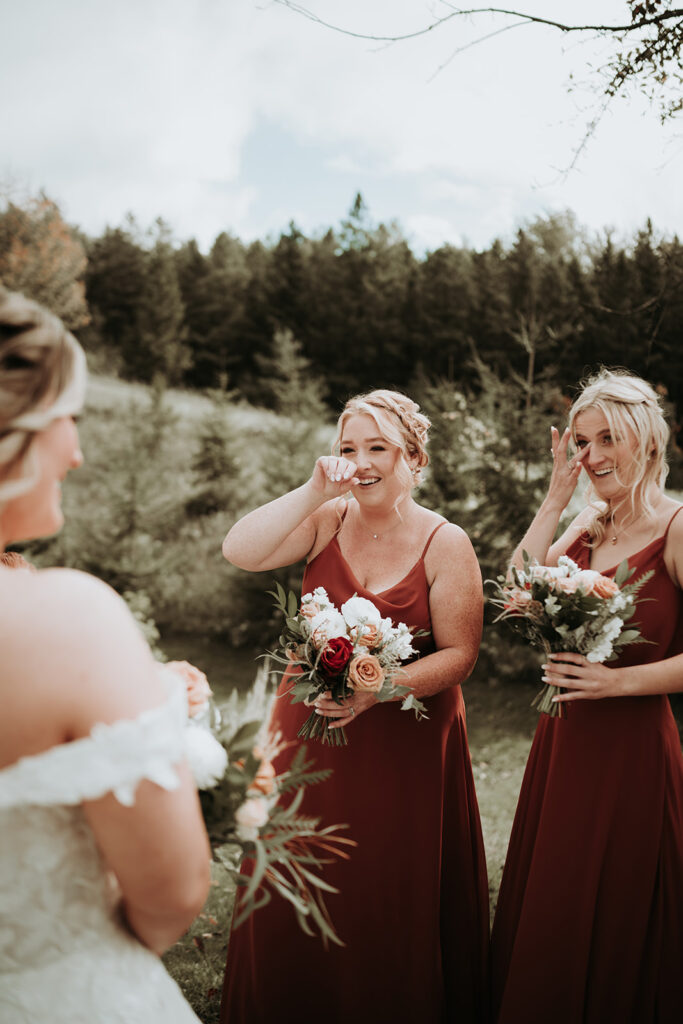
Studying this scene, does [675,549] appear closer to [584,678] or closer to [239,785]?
[584,678]

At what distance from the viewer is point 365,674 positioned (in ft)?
9.15

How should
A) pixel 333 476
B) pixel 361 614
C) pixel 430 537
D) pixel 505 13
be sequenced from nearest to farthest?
1. pixel 361 614
2. pixel 333 476
3. pixel 430 537
4. pixel 505 13

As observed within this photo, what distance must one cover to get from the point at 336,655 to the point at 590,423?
1587mm

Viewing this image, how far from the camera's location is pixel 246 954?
3283mm

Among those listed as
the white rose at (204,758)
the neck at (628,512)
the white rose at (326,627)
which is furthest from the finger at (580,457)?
the white rose at (204,758)

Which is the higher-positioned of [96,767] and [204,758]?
[96,767]

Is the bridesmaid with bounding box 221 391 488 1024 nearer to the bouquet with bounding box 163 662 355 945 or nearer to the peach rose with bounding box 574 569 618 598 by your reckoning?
the peach rose with bounding box 574 569 618 598

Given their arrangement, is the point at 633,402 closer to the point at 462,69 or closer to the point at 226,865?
the point at 226,865

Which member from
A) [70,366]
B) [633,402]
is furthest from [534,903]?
[70,366]

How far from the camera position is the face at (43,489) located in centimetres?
139

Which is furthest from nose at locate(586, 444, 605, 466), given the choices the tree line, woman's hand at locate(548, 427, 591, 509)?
the tree line

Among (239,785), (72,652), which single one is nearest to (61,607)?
(72,652)

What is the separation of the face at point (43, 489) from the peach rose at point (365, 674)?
5.13 feet

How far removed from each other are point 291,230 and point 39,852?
38.2 m
